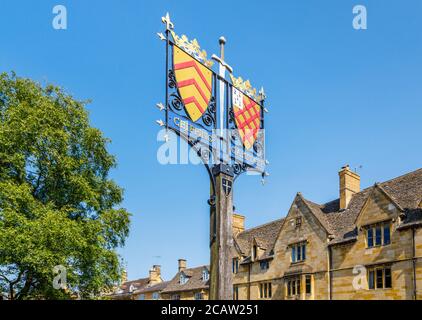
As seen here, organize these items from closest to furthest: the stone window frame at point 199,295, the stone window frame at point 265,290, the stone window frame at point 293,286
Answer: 1. the stone window frame at point 293,286
2. the stone window frame at point 265,290
3. the stone window frame at point 199,295

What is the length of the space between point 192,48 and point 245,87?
187cm

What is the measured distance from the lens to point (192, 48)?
28.7ft

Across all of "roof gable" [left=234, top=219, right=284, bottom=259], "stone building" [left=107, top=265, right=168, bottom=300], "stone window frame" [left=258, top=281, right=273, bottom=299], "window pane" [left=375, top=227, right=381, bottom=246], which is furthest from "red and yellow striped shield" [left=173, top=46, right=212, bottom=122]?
"stone building" [left=107, top=265, right=168, bottom=300]

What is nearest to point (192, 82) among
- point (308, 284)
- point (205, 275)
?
point (308, 284)

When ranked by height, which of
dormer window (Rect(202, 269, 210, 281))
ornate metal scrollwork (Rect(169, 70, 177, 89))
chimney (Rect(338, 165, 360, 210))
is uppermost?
chimney (Rect(338, 165, 360, 210))

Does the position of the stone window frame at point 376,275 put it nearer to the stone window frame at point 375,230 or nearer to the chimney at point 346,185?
the stone window frame at point 375,230

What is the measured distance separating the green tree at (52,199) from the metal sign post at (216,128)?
12657 mm

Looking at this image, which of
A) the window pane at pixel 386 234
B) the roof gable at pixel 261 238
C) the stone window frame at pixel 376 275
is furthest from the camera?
the roof gable at pixel 261 238

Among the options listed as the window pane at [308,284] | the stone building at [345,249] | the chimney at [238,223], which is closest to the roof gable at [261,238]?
the stone building at [345,249]

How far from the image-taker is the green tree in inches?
740

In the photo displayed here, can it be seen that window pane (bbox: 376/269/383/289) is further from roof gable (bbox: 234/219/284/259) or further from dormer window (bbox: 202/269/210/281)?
dormer window (bbox: 202/269/210/281)

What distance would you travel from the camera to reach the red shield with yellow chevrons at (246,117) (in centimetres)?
957

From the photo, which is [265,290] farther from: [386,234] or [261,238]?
[386,234]
